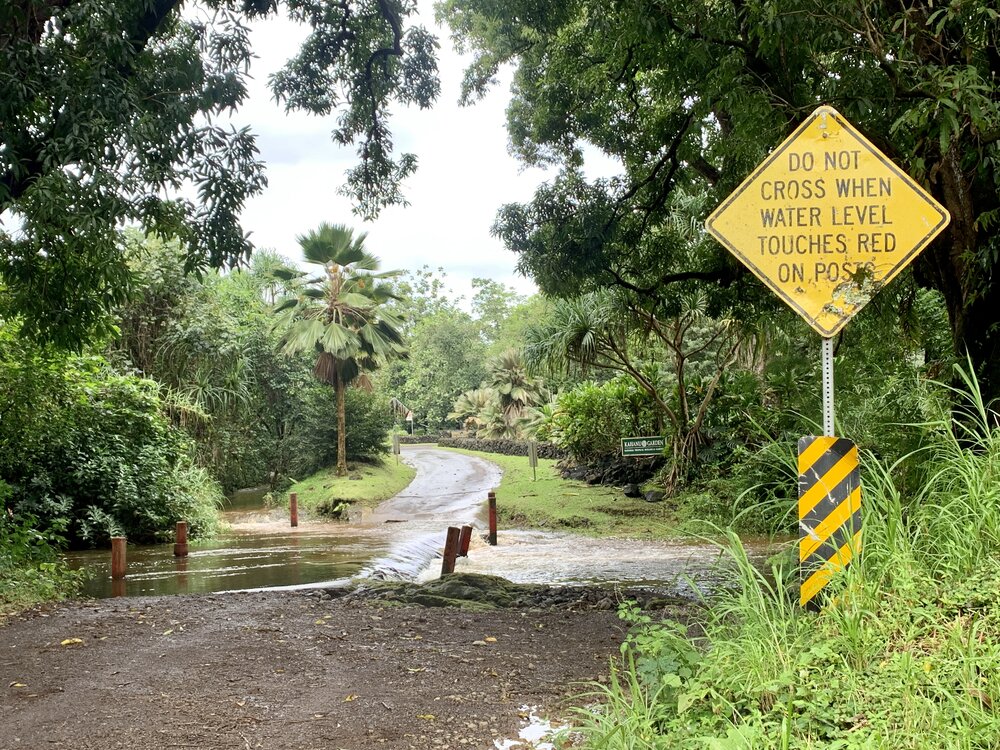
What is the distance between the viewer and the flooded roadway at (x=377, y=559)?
12.8 meters

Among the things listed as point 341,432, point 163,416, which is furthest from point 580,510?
point 341,432

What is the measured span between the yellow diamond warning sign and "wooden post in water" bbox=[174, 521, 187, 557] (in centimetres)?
1262

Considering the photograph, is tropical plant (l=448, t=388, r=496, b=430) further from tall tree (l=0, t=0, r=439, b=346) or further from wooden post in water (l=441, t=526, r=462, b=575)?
tall tree (l=0, t=0, r=439, b=346)

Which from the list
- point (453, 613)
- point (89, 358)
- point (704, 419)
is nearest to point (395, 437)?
point (704, 419)

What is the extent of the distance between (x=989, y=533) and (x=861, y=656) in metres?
0.97

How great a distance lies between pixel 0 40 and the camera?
7699 mm

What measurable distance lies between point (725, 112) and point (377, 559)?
379 inches

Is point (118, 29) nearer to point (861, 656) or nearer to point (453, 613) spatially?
point (453, 613)

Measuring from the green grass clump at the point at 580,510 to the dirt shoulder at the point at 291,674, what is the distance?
10.4 meters

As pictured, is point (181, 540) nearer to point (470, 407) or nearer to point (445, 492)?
point (445, 492)

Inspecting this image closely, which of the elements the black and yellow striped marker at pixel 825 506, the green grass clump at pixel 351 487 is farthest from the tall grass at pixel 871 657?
the green grass clump at pixel 351 487

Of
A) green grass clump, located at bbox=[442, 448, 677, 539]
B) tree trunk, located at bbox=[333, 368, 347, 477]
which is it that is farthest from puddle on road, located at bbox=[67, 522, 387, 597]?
tree trunk, located at bbox=[333, 368, 347, 477]

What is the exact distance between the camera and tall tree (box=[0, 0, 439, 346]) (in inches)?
284

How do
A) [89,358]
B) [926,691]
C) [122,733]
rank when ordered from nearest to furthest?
[926,691] < [122,733] < [89,358]
